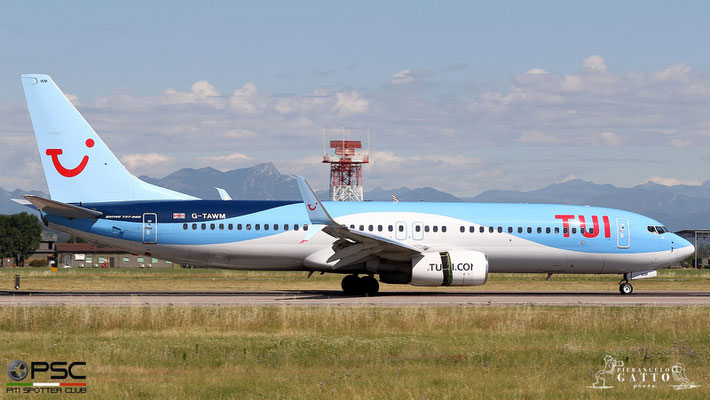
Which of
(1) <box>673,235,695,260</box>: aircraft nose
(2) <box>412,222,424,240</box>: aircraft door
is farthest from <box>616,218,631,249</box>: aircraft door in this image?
(2) <box>412,222,424,240</box>: aircraft door

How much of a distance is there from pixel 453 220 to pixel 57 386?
2194 centimetres

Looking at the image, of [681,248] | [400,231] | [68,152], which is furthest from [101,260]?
[681,248]

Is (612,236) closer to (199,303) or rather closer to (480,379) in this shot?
(199,303)

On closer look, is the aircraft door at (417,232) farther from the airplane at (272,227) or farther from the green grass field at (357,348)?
the green grass field at (357,348)

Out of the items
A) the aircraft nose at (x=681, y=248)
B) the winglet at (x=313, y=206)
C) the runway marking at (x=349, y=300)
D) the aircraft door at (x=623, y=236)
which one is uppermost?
the winglet at (x=313, y=206)

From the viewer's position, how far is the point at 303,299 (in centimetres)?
2989

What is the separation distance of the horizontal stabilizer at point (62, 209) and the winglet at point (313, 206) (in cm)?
898

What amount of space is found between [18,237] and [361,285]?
135599 mm

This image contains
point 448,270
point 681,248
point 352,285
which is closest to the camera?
point 448,270

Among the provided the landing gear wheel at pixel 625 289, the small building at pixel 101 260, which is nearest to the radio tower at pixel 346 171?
the small building at pixel 101 260

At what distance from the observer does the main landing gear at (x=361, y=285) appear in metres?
32.9

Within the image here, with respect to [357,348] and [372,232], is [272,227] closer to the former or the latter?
[372,232]

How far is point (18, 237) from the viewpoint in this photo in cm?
15275

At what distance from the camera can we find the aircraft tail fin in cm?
3266
